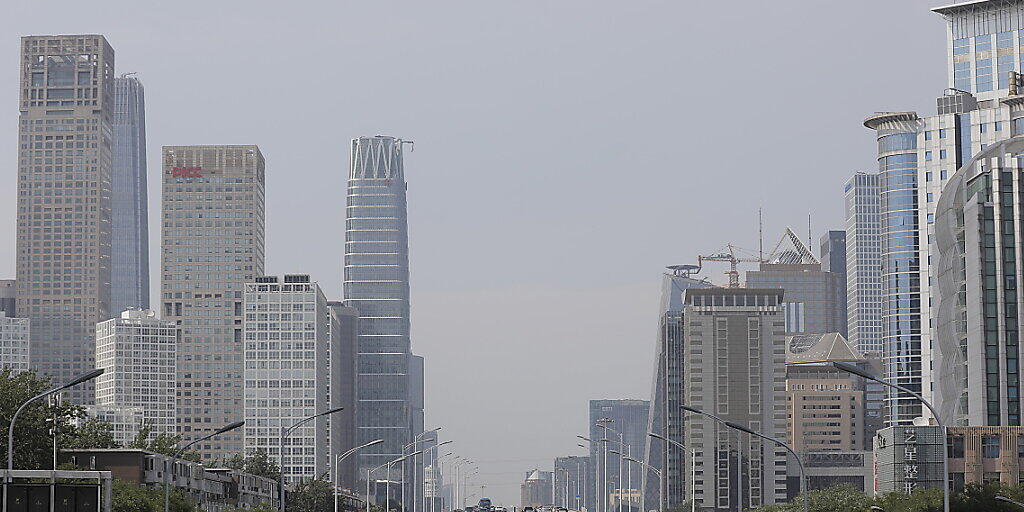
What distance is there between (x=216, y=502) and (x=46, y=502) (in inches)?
4101

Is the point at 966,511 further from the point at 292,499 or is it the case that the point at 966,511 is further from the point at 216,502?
the point at 292,499

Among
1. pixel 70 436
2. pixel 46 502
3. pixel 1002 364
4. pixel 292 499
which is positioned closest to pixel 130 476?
pixel 70 436

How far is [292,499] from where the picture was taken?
187 metres

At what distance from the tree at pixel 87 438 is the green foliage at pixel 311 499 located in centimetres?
2430

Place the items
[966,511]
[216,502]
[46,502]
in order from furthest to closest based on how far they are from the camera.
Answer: [216,502]
[966,511]
[46,502]

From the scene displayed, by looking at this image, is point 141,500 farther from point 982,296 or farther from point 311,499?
point 982,296

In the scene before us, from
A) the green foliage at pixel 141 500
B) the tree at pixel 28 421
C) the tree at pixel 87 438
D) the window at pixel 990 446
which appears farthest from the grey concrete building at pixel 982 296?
the tree at pixel 28 421

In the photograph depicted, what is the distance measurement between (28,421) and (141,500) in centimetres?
960

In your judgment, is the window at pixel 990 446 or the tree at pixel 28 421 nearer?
the tree at pixel 28 421

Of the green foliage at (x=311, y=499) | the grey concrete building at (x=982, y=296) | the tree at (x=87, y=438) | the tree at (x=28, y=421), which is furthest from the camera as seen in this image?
the green foliage at (x=311, y=499)

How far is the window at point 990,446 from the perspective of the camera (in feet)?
522

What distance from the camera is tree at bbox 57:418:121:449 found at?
365 ft

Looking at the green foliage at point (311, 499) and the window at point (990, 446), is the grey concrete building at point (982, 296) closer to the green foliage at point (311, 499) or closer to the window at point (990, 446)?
the window at point (990, 446)

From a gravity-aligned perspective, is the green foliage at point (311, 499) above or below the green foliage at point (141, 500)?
below
